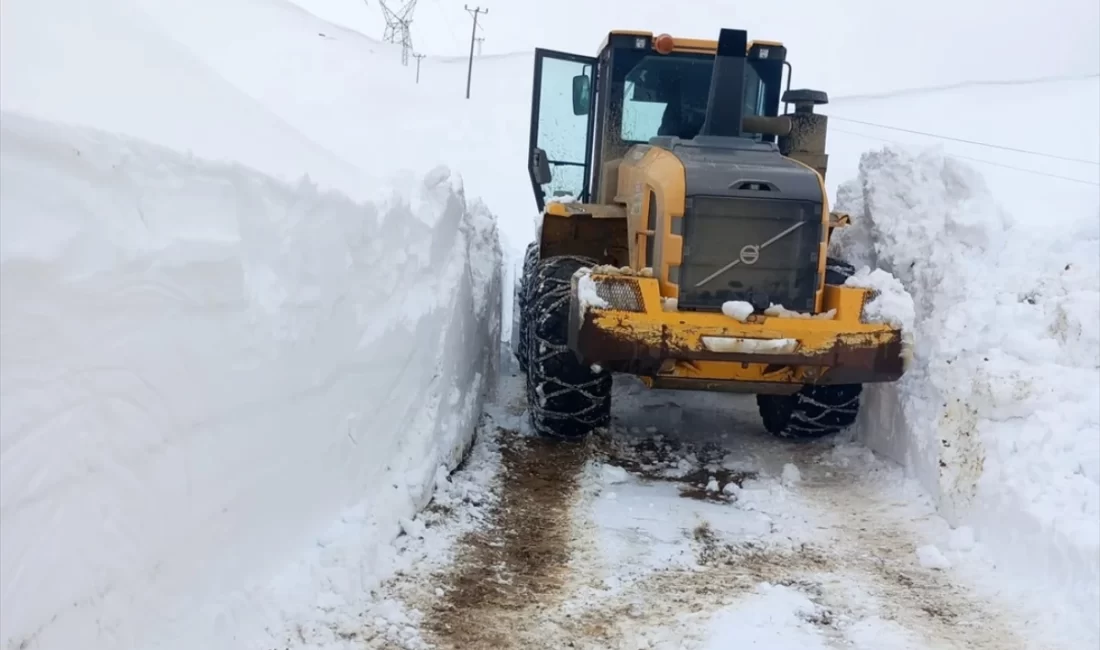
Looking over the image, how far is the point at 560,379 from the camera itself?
5.70 metres

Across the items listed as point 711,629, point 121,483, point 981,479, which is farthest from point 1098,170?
point 121,483

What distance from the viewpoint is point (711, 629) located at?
11.9 feet

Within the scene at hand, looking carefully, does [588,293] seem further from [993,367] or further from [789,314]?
[993,367]

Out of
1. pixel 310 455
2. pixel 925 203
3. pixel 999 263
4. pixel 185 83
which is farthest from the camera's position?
pixel 925 203

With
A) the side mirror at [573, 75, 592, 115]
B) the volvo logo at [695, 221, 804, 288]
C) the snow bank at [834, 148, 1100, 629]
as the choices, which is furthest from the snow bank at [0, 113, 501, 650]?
the side mirror at [573, 75, 592, 115]

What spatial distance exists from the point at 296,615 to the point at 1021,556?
10.4 feet

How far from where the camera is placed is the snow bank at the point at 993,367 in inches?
165

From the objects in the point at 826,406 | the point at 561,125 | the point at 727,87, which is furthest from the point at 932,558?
the point at 561,125

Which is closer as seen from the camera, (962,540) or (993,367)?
(962,540)

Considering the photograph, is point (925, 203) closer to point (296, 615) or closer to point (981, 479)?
point (981, 479)

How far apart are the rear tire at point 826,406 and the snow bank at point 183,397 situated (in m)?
2.63

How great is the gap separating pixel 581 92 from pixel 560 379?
2800 mm

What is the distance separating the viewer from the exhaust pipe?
603 cm

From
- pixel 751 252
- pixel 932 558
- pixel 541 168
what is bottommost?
pixel 932 558
